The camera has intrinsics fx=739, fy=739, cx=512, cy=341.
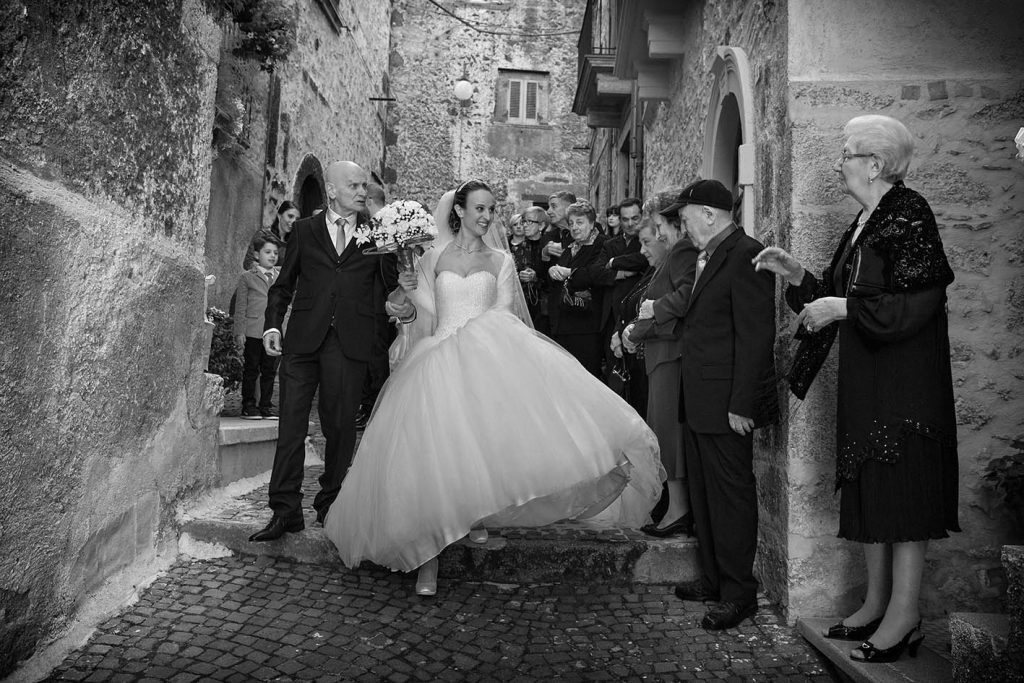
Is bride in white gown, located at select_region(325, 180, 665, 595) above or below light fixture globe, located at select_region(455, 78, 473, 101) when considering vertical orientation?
below

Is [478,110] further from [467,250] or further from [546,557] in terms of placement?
[546,557]

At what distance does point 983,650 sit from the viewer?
6.57 ft

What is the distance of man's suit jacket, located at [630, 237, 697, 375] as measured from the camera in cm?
363

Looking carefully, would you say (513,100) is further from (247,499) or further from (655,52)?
(247,499)

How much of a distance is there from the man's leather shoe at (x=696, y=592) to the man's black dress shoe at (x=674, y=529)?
1.31ft

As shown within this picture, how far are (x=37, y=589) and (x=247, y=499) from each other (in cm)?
179

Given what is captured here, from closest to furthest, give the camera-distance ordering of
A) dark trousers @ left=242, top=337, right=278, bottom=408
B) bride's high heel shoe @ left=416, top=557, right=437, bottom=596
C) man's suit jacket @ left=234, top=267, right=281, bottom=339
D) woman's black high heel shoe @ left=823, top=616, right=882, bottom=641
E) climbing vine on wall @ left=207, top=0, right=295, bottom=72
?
woman's black high heel shoe @ left=823, top=616, right=882, bottom=641, bride's high heel shoe @ left=416, top=557, right=437, bottom=596, dark trousers @ left=242, top=337, right=278, bottom=408, man's suit jacket @ left=234, top=267, right=281, bottom=339, climbing vine on wall @ left=207, top=0, right=295, bottom=72

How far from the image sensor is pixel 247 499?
14.5ft

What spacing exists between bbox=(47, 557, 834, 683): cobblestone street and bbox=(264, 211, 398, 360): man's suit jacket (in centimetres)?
116

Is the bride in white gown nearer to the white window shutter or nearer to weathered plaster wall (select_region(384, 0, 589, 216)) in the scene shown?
weathered plaster wall (select_region(384, 0, 589, 216))

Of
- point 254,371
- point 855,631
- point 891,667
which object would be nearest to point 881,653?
point 891,667

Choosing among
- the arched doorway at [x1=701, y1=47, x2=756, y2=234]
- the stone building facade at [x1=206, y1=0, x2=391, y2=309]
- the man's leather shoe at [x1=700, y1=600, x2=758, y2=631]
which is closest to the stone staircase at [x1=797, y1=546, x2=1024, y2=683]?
the man's leather shoe at [x1=700, y1=600, x2=758, y2=631]

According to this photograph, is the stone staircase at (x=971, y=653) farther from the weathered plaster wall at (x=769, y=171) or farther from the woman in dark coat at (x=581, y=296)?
the woman in dark coat at (x=581, y=296)

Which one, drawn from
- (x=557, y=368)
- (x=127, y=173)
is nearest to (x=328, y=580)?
(x=557, y=368)
